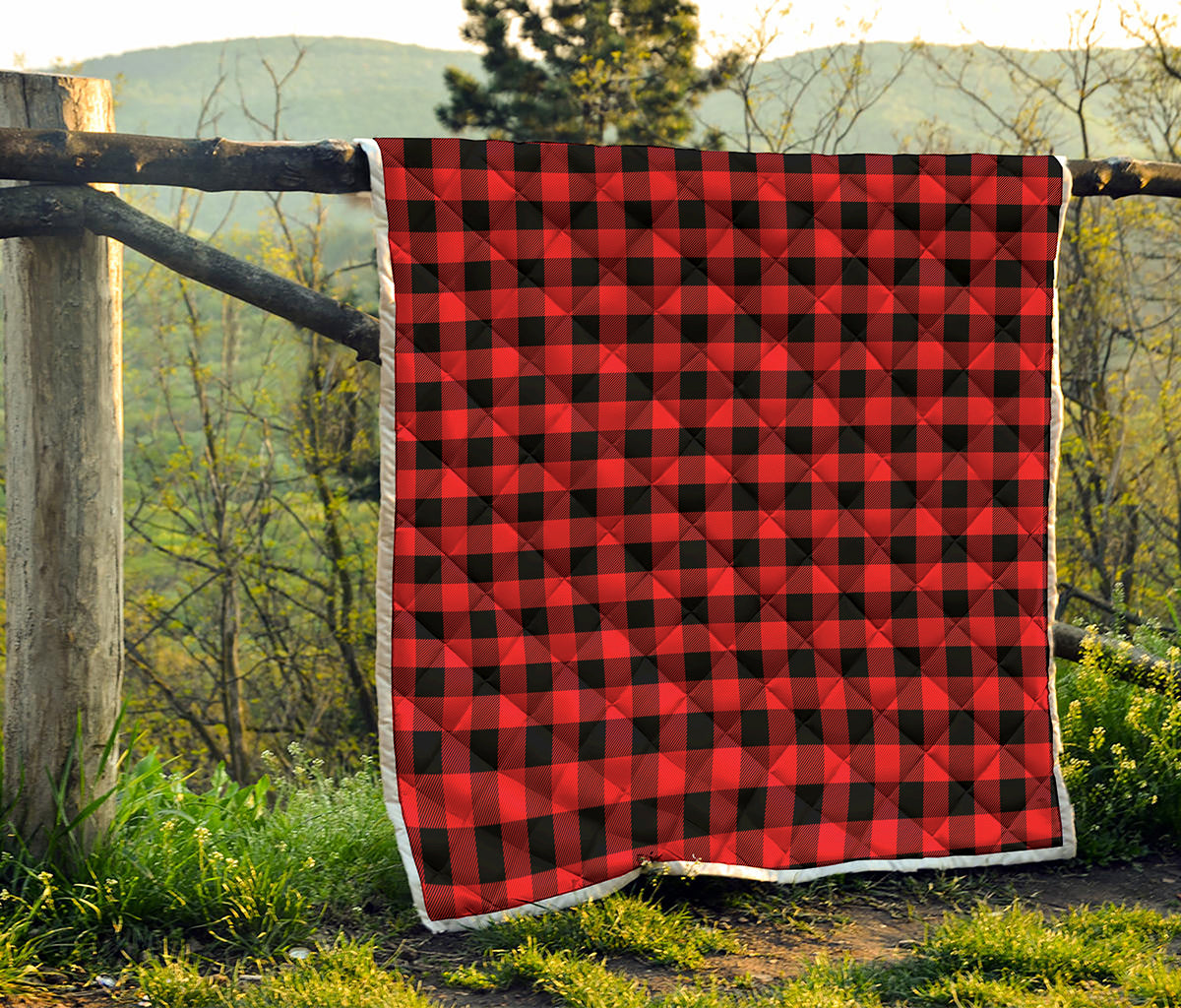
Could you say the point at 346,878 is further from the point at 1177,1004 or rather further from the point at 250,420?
the point at 250,420

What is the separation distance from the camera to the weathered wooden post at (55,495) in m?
2.39

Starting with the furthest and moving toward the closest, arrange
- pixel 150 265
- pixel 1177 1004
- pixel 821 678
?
pixel 150 265 → pixel 821 678 → pixel 1177 1004

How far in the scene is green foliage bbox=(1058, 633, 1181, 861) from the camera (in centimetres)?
286

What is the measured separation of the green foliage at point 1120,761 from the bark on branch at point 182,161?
93.9 inches

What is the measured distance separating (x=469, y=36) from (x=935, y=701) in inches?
416

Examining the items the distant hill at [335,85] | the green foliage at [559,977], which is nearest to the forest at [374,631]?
the green foliage at [559,977]

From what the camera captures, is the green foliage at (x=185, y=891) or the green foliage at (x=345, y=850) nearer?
the green foliage at (x=185, y=891)

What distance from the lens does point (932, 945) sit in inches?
90.6

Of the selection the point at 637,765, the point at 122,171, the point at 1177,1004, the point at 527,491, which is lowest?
the point at 1177,1004

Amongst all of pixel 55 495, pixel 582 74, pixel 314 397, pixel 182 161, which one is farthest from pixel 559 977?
pixel 582 74

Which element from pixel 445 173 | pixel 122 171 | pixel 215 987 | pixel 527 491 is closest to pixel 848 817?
pixel 527 491

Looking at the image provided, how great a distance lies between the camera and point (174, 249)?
97.0 inches

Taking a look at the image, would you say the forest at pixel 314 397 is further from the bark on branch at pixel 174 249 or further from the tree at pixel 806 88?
the bark on branch at pixel 174 249

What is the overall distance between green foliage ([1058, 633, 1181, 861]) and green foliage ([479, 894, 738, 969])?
1.15 metres
